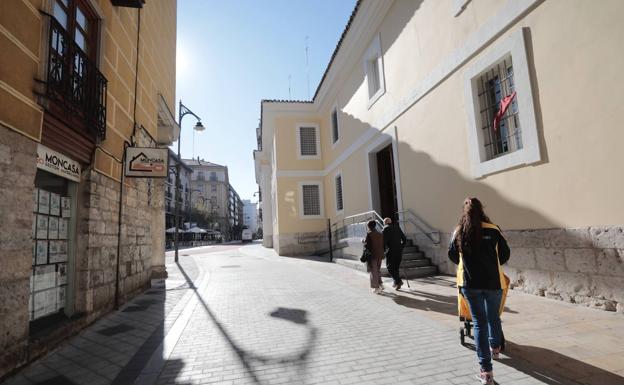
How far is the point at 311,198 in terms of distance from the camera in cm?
2047

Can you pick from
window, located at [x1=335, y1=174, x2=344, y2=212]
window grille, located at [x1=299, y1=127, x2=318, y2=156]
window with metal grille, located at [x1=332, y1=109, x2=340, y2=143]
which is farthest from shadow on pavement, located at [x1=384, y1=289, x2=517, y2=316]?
window grille, located at [x1=299, y1=127, x2=318, y2=156]

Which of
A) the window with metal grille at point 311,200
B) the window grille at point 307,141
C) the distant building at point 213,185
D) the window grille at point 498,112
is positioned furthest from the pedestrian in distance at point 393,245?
the distant building at point 213,185

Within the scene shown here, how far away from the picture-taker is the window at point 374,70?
41.5 ft

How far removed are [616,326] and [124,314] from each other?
7.45 m

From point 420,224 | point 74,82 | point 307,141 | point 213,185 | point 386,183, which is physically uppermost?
point 213,185

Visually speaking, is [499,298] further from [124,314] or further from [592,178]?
[124,314]

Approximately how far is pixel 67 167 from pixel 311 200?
15.7 meters

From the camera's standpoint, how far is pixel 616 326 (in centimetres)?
440

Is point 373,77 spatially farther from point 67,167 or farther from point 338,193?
point 67,167

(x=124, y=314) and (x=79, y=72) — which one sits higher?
(x=79, y=72)

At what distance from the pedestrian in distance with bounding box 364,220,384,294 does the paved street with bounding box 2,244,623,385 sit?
0.26m

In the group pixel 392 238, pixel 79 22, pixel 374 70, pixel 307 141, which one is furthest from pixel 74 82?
pixel 307 141

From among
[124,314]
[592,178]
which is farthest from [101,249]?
[592,178]

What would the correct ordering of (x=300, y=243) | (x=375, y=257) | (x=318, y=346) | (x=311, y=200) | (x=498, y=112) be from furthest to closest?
(x=311, y=200), (x=300, y=243), (x=375, y=257), (x=498, y=112), (x=318, y=346)
